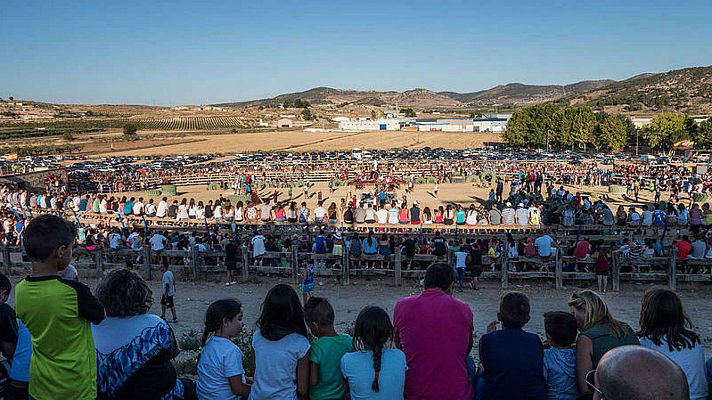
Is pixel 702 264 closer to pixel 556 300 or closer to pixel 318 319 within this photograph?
pixel 556 300

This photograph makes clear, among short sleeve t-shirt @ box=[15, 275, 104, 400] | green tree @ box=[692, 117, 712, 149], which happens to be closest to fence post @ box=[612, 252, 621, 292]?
short sleeve t-shirt @ box=[15, 275, 104, 400]

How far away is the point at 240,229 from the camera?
59.6ft

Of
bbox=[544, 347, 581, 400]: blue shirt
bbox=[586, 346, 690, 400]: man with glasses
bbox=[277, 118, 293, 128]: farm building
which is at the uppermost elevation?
bbox=[277, 118, 293, 128]: farm building

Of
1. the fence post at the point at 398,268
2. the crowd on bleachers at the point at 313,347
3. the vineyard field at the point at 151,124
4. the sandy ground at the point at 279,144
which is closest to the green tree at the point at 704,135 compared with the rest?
the sandy ground at the point at 279,144

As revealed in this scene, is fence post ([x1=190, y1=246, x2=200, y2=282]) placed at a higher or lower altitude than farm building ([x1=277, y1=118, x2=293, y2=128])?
lower

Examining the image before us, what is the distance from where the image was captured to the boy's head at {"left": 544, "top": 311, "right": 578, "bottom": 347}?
407 cm

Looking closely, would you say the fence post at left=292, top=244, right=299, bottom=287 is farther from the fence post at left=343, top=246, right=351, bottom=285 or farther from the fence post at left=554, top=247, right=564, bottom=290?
the fence post at left=554, top=247, right=564, bottom=290

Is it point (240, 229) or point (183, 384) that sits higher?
point (183, 384)

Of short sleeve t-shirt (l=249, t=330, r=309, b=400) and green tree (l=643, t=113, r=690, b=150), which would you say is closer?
short sleeve t-shirt (l=249, t=330, r=309, b=400)

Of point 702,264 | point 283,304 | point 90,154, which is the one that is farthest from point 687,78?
point 283,304

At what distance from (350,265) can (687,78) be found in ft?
669

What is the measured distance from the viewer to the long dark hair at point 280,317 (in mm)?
3862

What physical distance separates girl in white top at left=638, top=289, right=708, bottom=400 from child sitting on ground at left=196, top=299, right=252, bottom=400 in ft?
9.78

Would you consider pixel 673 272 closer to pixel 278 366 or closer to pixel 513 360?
pixel 513 360
